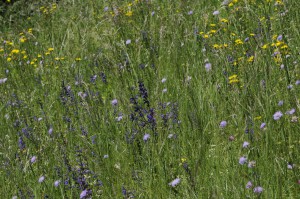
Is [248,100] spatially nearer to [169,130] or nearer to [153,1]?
[169,130]

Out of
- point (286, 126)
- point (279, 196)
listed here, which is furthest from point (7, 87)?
point (279, 196)

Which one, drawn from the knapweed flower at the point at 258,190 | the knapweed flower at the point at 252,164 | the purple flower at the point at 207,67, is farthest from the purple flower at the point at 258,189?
the purple flower at the point at 207,67

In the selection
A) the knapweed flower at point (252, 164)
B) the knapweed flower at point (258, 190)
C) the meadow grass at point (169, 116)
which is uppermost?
the knapweed flower at point (258, 190)

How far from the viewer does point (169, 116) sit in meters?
2.98

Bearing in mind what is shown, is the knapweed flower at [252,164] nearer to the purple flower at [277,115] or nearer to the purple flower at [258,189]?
the purple flower at [258,189]

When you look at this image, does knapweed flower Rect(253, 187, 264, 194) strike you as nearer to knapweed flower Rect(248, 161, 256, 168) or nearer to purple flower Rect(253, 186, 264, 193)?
purple flower Rect(253, 186, 264, 193)

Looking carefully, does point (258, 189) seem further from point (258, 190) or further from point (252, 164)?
point (252, 164)

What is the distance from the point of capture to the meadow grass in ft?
8.22

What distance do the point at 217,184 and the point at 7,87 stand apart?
2692mm

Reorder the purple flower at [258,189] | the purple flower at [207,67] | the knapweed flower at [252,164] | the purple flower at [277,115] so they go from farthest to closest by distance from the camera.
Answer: the purple flower at [207,67]
the purple flower at [277,115]
the knapweed flower at [252,164]
the purple flower at [258,189]

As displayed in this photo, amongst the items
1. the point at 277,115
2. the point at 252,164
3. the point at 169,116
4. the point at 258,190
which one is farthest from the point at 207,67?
the point at 258,190

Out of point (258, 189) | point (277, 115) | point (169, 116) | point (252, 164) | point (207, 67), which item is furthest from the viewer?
point (207, 67)

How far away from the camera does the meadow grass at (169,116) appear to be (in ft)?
8.22

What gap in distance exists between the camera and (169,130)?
9.61 feet
